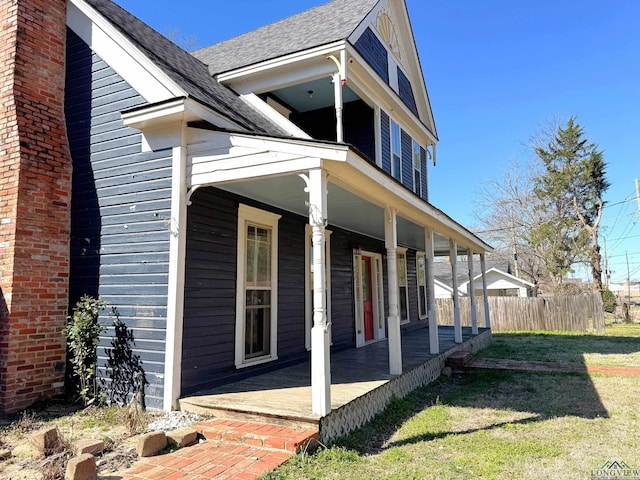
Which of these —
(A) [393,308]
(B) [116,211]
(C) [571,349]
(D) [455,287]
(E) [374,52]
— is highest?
(E) [374,52]

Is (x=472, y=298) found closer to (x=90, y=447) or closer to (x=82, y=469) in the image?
(x=90, y=447)

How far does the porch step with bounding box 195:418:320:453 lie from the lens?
142 inches

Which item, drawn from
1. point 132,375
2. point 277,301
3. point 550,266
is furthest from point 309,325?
point 550,266

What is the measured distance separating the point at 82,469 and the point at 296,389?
8.66ft

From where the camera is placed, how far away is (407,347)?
9109mm

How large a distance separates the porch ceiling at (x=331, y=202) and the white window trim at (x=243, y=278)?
0.86 feet

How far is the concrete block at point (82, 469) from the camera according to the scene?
2959 mm

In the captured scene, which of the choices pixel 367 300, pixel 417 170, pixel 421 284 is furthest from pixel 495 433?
pixel 421 284

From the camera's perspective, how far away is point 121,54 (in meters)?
5.54

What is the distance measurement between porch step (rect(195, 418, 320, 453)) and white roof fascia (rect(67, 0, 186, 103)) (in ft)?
12.3

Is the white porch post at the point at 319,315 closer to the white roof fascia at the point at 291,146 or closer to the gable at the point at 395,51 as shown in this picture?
the white roof fascia at the point at 291,146

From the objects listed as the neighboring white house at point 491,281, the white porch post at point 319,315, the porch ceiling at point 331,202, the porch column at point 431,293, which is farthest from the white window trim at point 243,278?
the neighboring white house at point 491,281

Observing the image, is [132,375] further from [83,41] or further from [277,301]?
[83,41]

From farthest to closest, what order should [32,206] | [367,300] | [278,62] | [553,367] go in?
[367,300]
[553,367]
[278,62]
[32,206]
